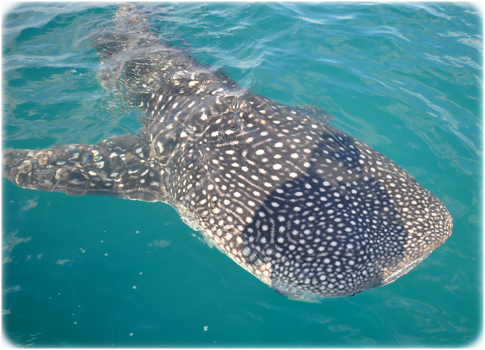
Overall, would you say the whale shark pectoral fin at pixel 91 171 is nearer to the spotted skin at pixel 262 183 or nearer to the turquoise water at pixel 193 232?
the spotted skin at pixel 262 183

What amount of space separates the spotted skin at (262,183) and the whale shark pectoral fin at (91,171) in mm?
21

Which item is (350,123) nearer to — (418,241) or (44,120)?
(418,241)

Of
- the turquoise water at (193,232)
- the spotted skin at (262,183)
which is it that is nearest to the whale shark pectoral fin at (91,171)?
the spotted skin at (262,183)

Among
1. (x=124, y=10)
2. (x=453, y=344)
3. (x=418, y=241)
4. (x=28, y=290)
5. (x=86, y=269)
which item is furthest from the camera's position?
(x=124, y=10)

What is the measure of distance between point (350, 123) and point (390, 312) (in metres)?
4.85

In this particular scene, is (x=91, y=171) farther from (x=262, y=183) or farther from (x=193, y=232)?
(x=262, y=183)

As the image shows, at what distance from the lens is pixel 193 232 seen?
5.39 meters

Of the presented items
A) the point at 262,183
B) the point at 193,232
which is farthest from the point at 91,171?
the point at 262,183

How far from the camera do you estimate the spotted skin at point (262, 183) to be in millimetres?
3564

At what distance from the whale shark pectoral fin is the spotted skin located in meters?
0.02

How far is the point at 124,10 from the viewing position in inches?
378

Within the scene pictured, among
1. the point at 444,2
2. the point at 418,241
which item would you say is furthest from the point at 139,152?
the point at 444,2

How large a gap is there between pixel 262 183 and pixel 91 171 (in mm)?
3723

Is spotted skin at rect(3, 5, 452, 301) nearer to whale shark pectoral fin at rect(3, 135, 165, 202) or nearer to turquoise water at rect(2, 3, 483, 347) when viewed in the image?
whale shark pectoral fin at rect(3, 135, 165, 202)
